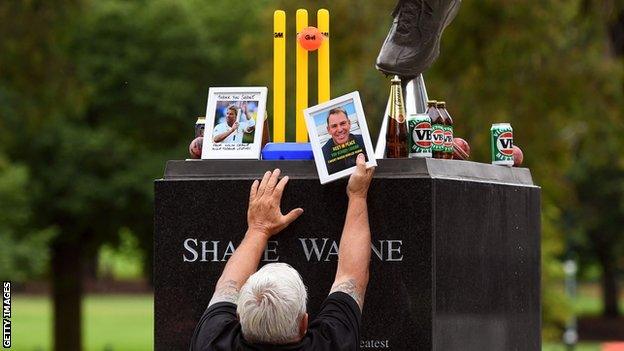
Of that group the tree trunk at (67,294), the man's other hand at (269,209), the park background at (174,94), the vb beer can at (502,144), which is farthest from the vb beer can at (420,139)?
the tree trunk at (67,294)

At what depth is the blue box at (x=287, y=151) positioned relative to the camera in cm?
689

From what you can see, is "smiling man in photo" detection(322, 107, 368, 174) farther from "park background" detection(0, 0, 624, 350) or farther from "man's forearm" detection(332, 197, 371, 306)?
"park background" detection(0, 0, 624, 350)

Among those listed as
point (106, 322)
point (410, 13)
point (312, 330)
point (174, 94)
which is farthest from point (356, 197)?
point (106, 322)

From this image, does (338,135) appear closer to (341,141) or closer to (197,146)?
(341,141)

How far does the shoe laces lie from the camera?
7898mm

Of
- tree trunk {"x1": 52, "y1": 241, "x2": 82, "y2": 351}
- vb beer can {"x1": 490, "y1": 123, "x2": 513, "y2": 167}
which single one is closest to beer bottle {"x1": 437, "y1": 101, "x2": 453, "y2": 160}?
vb beer can {"x1": 490, "y1": 123, "x2": 513, "y2": 167}

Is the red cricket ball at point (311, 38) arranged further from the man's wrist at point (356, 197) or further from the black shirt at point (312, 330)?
the black shirt at point (312, 330)

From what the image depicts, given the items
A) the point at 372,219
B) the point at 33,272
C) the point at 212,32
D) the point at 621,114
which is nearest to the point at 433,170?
the point at 372,219

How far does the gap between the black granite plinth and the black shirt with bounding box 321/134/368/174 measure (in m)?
0.12

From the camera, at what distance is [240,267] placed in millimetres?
6430

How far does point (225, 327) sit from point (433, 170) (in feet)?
4.43

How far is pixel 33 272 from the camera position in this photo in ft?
85.1

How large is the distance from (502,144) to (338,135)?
1.56 metres

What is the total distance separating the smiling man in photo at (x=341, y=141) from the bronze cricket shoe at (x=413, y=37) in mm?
1403
